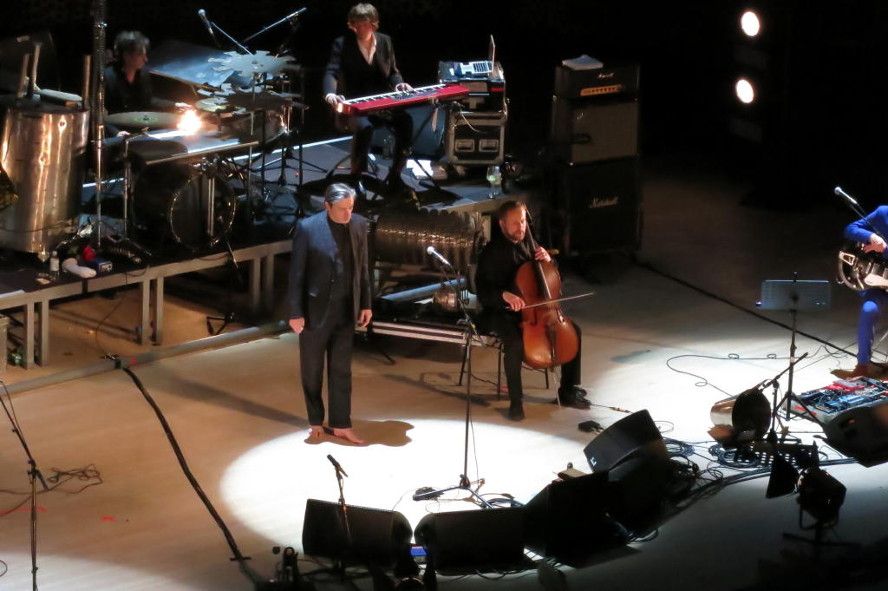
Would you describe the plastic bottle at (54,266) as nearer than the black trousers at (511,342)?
No

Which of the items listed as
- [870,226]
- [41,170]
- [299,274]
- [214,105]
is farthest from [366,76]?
[870,226]

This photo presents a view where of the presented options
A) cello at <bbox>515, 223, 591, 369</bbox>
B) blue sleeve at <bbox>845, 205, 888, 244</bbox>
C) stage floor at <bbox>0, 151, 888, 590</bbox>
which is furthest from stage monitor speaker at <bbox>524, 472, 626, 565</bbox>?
blue sleeve at <bbox>845, 205, 888, 244</bbox>

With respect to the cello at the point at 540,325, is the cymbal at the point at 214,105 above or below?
above

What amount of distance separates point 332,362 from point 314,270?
1.77 ft

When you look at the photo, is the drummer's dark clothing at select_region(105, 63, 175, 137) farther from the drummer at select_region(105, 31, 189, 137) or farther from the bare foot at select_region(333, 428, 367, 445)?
the bare foot at select_region(333, 428, 367, 445)

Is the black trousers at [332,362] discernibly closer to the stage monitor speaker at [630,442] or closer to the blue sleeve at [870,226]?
the stage monitor speaker at [630,442]

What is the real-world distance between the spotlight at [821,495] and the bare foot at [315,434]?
271 cm

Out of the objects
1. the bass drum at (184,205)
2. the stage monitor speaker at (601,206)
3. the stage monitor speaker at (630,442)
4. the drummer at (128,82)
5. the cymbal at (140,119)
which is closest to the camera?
the stage monitor speaker at (630,442)

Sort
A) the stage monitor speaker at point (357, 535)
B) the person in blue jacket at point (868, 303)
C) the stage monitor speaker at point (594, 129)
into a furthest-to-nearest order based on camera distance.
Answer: the stage monitor speaker at point (594, 129) < the person in blue jacket at point (868, 303) < the stage monitor speaker at point (357, 535)

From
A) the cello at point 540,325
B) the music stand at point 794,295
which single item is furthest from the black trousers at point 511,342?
the music stand at point 794,295

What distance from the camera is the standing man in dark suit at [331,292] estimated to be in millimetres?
9570

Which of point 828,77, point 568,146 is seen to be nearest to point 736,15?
point 828,77

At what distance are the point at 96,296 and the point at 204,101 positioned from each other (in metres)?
1.54

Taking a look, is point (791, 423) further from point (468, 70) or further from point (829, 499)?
point (468, 70)
